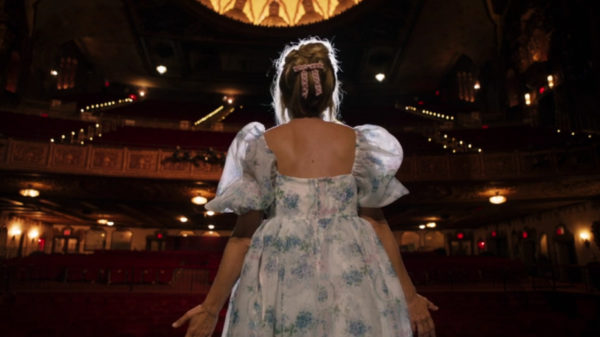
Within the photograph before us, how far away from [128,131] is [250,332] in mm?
18313

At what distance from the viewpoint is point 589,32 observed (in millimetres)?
10125

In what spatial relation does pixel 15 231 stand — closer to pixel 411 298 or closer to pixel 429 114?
pixel 429 114

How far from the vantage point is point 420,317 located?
53.3 inches

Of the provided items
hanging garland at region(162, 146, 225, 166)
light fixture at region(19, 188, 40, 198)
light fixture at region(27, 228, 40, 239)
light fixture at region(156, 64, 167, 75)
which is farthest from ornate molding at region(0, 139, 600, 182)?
light fixture at region(27, 228, 40, 239)

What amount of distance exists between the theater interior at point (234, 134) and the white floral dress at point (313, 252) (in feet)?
18.6

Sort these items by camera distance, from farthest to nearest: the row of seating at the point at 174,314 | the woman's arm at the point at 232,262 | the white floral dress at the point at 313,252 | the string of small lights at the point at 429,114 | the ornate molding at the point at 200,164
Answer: the string of small lights at the point at 429,114 < the ornate molding at the point at 200,164 < the row of seating at the point at 174,314 < the woman's arm at the point at 232,262 < the white floral dress at the point at 313,252

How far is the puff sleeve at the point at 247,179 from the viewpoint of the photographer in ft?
4.57

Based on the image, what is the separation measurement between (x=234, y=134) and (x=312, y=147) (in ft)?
55.9

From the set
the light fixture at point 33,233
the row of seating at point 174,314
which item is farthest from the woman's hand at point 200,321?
the light fixture at point 33,233

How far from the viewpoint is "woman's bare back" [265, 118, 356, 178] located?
144 cm

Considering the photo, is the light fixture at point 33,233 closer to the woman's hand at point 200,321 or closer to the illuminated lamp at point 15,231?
the illuminated lamp at point 15,231

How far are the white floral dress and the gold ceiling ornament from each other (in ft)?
66.0

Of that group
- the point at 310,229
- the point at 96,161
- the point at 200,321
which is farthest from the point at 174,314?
the point at 96,161

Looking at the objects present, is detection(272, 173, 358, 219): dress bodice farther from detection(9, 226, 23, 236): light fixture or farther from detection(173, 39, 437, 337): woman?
detection(9, 226, 23, 236): light fixture
